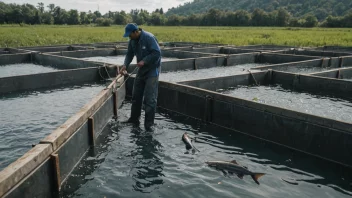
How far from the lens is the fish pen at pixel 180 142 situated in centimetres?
409

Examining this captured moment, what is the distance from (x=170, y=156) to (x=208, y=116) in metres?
1.99

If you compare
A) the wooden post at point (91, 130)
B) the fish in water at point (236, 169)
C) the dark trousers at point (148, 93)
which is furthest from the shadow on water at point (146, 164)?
the fish in water at point (236, 169)

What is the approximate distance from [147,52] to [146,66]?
29cm

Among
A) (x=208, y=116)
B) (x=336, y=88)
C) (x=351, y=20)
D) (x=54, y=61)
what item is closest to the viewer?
(x=208, y=116)

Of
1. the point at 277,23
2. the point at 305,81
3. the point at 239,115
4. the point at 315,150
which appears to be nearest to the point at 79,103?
the point at 239,115

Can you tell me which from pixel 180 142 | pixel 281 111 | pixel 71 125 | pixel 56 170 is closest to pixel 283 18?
pixel 281 111

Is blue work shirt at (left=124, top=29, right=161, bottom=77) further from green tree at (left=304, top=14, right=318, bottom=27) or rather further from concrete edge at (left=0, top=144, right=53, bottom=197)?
green tree at (left=304, top=14, right=318, bottom=27)

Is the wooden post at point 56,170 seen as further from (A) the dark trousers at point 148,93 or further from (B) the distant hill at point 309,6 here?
(B) the distant hill at point 309,6

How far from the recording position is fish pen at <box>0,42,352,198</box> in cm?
409

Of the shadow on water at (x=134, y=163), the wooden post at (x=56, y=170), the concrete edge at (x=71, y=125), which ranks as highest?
the concrete edge at (x=71, y=125)

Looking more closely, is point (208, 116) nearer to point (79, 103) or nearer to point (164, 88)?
point (164, 88)

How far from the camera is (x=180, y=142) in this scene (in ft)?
18.9

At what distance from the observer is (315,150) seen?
518 centimetres

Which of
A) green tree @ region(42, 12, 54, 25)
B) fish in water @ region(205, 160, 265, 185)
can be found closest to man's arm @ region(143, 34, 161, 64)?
fish in water @ region(205, 160, 265, 185)
